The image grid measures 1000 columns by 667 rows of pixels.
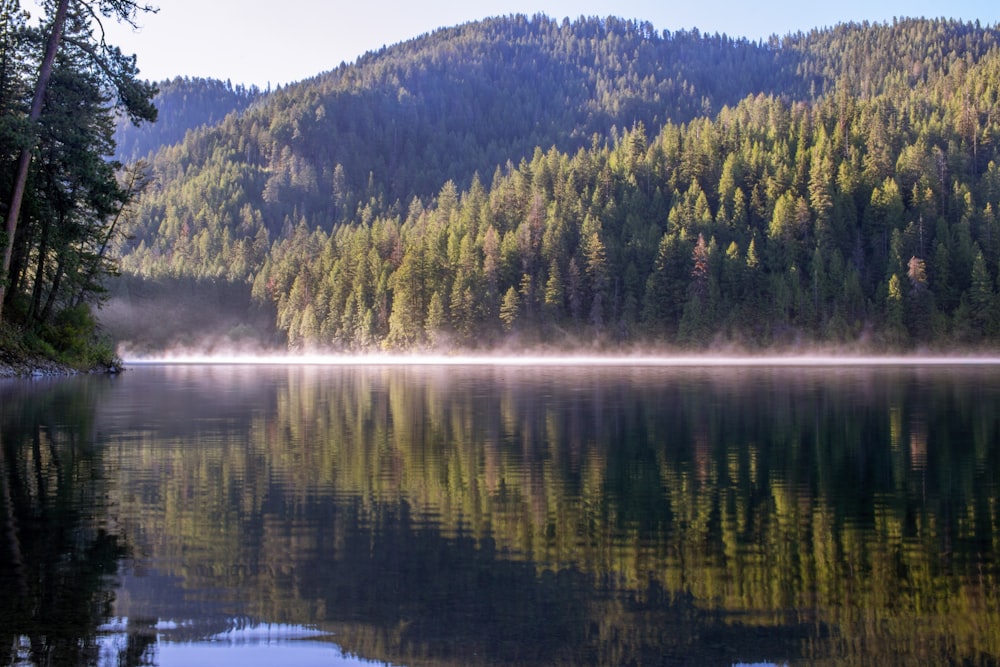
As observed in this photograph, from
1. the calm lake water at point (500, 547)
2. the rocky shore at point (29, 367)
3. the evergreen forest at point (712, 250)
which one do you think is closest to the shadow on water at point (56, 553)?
the calm lake water at point (500, 547)

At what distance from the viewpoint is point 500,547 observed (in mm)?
11914

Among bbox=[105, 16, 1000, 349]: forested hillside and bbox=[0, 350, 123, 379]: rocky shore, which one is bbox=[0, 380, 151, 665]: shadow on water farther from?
bbox=[105, 16, 1000, 349]: forested hillside

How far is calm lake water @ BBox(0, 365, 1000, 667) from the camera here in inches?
335

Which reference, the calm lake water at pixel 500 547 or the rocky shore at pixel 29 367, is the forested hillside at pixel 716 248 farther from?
the calm lake water at pixel 500 547

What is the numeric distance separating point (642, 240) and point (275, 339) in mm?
74939

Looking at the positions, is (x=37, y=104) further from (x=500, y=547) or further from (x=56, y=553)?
(x=500, y=547)

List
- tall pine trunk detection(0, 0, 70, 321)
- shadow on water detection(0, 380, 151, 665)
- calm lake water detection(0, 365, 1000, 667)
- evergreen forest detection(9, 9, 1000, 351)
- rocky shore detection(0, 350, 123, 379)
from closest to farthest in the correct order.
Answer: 1. shadow on water detection(0, 380, 151, 665)
2. calm lake water detection(0, 365, 1000, 667)
3. tall pine trunk detection(0, 0, 70, 321)
4. rocky shore detection(0, 350, 123, 379)
5. evergreen forest detection(9, 9, 1000, 351)

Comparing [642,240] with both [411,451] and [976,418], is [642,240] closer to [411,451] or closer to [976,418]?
[976,418]

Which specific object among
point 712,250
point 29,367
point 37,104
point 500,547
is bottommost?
point 500,547

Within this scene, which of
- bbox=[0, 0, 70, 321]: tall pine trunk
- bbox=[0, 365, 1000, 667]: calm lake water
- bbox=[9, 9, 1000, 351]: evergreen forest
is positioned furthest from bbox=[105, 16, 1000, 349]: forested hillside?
bbox=[0, 365, 1000, 667]: calm lake water

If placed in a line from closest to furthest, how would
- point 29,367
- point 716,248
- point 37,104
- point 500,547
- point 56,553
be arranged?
1. point 56,553
2. point 500,547
3. point 37,104
4. point 29,367
5. point 716,248

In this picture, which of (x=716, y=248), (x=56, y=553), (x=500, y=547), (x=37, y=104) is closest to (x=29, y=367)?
(x=37, y=104)

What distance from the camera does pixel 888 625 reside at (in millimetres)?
8977

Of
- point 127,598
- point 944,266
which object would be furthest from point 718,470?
point 944,266
